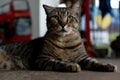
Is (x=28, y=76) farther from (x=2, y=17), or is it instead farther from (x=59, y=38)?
(x=2, y=17)

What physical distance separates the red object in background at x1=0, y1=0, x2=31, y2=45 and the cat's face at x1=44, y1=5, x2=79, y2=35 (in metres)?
2.03

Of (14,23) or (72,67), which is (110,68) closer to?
(72,67)

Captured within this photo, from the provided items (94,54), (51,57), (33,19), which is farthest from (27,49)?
(94,54)

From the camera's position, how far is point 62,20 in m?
2.46

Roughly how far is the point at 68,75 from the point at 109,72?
313 millimetres

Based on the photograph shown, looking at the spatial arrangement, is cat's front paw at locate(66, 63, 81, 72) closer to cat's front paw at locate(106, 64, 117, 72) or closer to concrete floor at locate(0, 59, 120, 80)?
concrete floor at locate(0, 59, 120, 80)

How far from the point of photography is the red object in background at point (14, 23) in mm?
4613

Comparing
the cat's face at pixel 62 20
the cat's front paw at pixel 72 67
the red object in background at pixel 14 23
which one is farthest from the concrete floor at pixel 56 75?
the red object in background at pixel 14 23

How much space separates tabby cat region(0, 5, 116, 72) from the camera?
96.9 inches

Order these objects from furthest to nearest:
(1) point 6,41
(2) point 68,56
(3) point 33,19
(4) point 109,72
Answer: (1) point 6,41, (3) point 33,19, (2) point 68,56, (4) point 109,72

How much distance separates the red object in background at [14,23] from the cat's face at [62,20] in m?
2.03

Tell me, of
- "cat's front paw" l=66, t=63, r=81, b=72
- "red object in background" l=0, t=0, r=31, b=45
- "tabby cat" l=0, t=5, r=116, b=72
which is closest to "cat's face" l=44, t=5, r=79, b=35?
"tabby cat" l=0, t=5, r=116, b=72

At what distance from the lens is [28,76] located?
2223mm

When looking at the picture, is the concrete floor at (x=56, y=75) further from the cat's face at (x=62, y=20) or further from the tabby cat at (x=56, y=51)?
the cat's face at (x=62, y=20)
